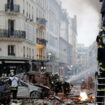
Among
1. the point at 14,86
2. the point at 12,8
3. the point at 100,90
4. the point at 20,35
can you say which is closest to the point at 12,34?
the point at 20,35

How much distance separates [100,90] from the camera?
12.2m

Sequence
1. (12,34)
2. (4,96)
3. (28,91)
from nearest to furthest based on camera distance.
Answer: (4,96) < (28,91) < (12,34)

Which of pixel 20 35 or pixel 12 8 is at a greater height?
pixel 12 8

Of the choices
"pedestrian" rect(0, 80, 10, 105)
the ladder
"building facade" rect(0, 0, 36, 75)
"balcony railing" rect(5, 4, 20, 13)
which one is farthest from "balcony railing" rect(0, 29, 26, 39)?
the ladder

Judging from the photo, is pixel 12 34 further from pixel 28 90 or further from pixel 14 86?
pixel 14 86

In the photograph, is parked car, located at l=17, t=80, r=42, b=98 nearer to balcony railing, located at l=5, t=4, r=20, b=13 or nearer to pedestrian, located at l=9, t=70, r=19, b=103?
pedestrian, located at l=9, t=70, r=19, b=103

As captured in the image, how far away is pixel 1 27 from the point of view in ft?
152

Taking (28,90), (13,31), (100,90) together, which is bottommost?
(28,90)

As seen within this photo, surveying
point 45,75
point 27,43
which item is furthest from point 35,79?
point 27,43

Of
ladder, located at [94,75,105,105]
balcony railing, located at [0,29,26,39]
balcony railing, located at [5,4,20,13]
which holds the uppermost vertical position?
balcony railing, located at [5,4,20,13]

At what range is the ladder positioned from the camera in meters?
12.2

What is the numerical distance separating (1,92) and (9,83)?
2607 mm

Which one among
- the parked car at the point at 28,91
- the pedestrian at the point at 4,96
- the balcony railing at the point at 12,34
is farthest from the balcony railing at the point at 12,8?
the pedestrian at the point at 4,96

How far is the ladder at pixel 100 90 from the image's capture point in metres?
12.2
